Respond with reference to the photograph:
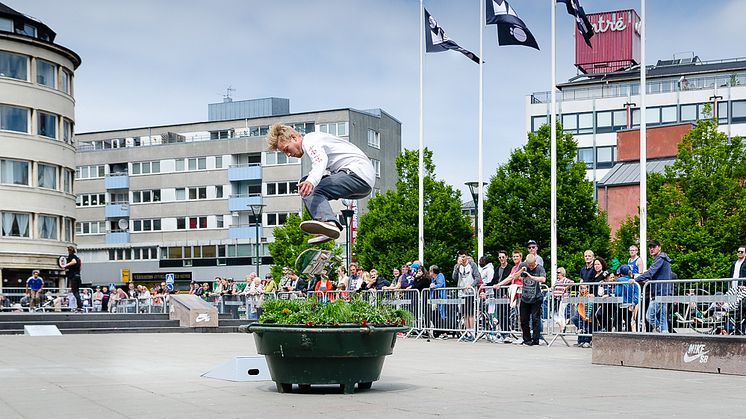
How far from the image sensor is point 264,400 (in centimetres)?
1016

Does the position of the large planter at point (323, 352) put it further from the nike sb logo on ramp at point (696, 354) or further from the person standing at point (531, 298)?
the person standing at point (531, 298)

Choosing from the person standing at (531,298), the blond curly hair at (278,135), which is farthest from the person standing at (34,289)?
the blond curly hair at (278,135)

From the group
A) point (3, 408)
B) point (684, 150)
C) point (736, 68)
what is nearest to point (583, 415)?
point (3, 408)

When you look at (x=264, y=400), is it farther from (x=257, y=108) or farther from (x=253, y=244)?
(x=257, y=108)

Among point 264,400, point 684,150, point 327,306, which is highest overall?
point 684,150

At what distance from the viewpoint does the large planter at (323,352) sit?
10.6 m

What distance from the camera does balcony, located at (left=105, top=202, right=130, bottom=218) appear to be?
305 ft

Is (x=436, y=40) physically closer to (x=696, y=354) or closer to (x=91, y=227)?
(x=696, y=354)

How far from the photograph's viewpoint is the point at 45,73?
6200 centimetres

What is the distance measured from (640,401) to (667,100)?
79907 millimetres

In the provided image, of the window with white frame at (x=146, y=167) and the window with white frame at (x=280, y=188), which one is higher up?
the window with white frame at (x=146, y=167)

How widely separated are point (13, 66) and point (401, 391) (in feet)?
179

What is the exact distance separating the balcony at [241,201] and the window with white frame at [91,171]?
1377cm

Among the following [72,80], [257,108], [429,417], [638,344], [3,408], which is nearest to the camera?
[429,417]
